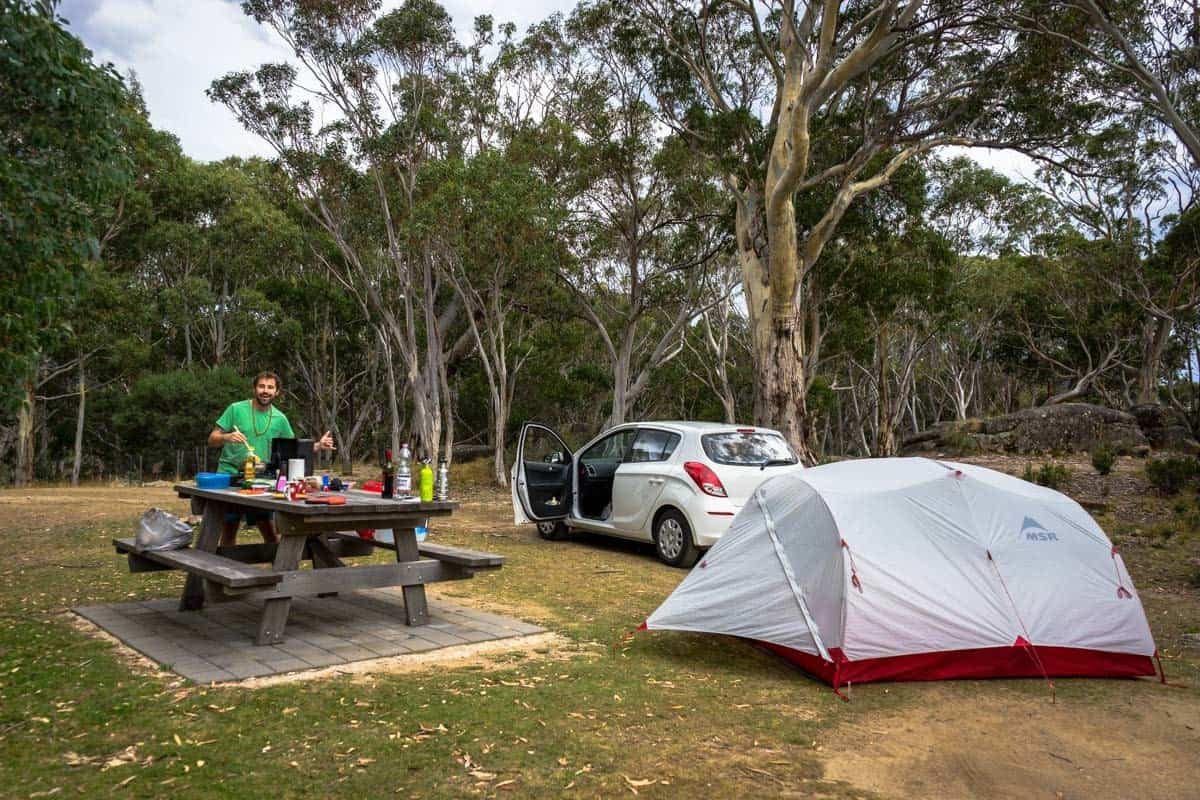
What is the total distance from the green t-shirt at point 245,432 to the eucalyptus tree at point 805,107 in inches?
357

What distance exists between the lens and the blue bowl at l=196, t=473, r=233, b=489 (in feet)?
19.4

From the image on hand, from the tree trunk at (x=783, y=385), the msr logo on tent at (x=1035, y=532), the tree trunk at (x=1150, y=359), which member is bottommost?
the msr logo on tent at (x=1035, y=532)

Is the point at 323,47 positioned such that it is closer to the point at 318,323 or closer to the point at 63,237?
the point at 318,323

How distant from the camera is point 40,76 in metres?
4.59

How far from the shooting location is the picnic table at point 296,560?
5012mm

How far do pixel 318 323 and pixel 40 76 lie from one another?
28904mm

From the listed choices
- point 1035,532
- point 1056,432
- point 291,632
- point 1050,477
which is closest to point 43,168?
point 291,632

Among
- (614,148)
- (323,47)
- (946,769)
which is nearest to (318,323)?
(323,47)

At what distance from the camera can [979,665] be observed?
5125mm

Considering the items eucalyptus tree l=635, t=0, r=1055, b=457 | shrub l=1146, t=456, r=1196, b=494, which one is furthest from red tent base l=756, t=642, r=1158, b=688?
shrub l=1146, t=456, r=1196, b=494

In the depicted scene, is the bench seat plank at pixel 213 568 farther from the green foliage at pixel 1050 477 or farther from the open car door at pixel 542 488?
the green foliage at pixel 1050 477

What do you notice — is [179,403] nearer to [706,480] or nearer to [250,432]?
[250,432]

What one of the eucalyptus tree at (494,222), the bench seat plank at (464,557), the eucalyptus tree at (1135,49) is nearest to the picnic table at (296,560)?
the bench seat plank at (464,557)

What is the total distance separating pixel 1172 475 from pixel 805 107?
892cm
